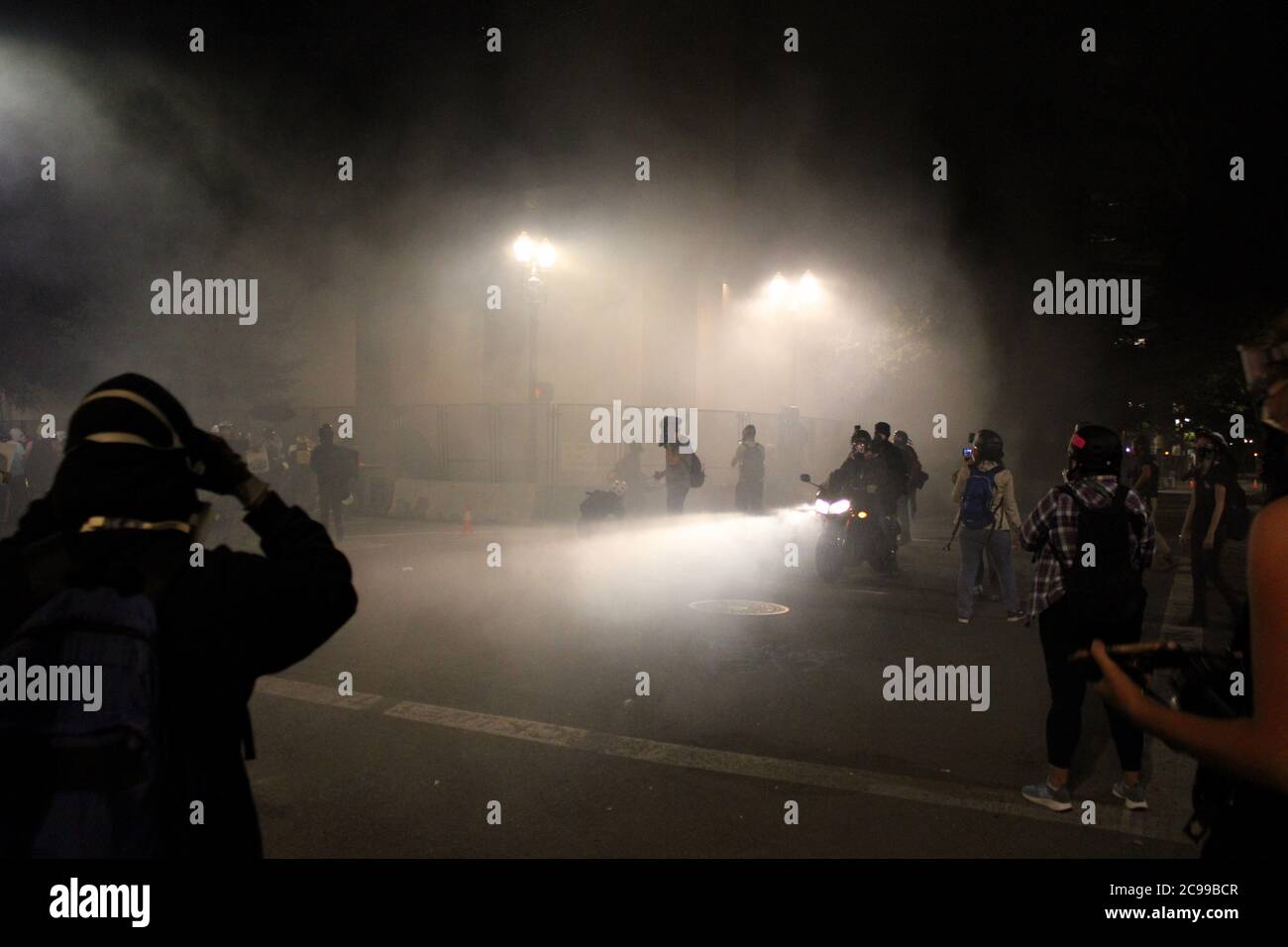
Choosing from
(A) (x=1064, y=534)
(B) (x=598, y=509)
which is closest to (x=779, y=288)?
(B) (x=598, y=509)

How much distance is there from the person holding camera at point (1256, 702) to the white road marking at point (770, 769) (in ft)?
7.11

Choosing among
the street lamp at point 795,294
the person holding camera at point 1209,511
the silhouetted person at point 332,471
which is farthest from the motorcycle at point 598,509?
the street lamp at point 795,294

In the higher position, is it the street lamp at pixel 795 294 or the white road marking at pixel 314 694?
the street lamp at pixel 795 294

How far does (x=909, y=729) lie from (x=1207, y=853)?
3.07 meters

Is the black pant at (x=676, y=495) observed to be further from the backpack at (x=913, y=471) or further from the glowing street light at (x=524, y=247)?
the glowing street light at (x=524, y=247)

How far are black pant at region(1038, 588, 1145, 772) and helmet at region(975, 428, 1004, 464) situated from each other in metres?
3.35

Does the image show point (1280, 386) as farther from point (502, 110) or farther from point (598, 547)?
point (502, 110)

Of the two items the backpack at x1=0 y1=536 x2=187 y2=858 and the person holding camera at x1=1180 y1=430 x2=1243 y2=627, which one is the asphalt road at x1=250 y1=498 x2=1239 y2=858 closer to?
the person holding camera at x1=1180 y1=430 x2=1243 y2=627

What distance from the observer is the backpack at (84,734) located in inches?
47.4

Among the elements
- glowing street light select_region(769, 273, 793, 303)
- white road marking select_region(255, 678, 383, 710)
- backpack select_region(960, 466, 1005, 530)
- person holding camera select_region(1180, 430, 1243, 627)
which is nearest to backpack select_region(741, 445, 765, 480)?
backpack select_region(960, 466, 1005, 530)

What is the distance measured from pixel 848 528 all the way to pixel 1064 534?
5.37 metres

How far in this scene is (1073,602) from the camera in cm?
351
